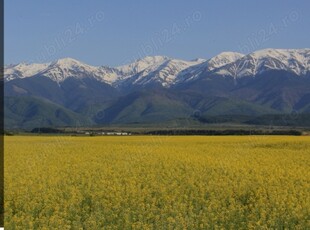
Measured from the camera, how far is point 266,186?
66.7ft

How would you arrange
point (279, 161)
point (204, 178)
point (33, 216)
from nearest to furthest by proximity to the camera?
point (33, 216), point (204, 178), point (279, 161)

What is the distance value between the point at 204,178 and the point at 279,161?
326 inches

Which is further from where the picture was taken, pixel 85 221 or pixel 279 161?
pixel 279 161

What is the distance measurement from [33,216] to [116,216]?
2643mm

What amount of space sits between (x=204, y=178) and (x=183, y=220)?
735 cm

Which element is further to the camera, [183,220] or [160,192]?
[160,192]

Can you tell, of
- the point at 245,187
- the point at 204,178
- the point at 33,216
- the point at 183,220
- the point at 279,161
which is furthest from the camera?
the point at 279,161

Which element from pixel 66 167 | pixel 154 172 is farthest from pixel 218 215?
pixel 66 167

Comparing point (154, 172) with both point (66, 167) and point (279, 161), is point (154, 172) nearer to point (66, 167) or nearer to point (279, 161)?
point (66, 167)

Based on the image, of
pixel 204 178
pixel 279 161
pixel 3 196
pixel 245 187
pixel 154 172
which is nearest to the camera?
pixel 3 196

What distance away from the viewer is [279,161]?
29.3m

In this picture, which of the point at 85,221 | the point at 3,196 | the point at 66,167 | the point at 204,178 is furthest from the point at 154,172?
the point at 85,221

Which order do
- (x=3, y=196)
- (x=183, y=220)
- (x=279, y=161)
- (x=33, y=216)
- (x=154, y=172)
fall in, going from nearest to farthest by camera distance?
(x=183, y=220), (x=33, y=216), (x=3, y=196), (x=154, y=172), (x=279, y=161)

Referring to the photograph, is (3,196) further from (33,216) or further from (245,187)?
(245,187)
